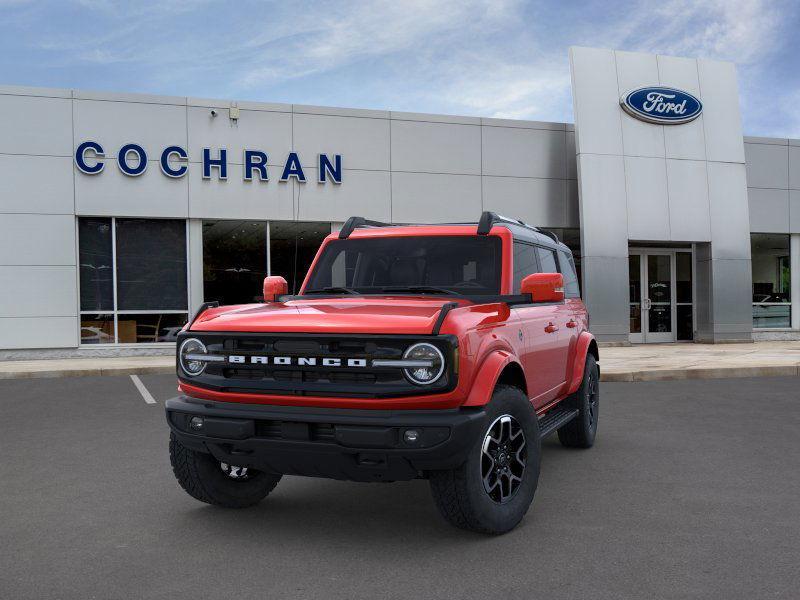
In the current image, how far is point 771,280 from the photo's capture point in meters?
22.2

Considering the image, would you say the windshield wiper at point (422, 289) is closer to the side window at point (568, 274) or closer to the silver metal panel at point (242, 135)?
the side window at point (568, 274)

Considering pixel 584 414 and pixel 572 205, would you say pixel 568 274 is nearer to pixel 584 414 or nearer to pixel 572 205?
pixel 584 414

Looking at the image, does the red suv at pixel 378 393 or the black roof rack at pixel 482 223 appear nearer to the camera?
the red suv at pixel 378 393

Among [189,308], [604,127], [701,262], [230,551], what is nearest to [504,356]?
[230,551]

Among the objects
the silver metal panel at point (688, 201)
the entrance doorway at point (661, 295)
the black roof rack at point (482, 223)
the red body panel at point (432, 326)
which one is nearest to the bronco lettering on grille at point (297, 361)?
the red body panel at point (432, 326)

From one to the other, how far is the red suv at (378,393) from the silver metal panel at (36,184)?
537 inches

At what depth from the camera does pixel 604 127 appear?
19500 millimetres

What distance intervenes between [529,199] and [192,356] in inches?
648

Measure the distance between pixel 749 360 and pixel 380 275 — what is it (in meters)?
11.8

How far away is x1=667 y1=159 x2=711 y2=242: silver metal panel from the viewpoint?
1988cm

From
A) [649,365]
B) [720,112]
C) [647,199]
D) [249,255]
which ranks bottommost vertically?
[649,365]

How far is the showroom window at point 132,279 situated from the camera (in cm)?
1725

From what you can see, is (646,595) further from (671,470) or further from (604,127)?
(604,127)

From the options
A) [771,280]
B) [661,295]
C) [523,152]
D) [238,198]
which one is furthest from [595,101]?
[238,198]
